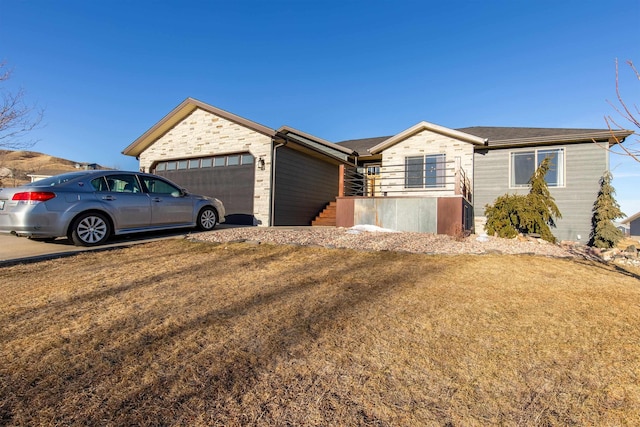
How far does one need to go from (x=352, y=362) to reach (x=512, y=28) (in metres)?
13.7

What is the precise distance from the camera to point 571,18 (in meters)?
8.77

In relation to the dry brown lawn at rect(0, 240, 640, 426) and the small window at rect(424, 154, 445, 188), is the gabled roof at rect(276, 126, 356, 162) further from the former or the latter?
the dry brown lawn at rect(0, 240, 640, 426)

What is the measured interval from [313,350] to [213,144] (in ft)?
36.1

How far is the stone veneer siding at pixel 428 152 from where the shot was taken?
439 inches

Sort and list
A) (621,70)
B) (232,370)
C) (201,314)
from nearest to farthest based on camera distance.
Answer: (232,370) → (201,314) → (621,70)

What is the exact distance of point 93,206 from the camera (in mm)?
5688

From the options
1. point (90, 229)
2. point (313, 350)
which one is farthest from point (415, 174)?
point (313, 350)

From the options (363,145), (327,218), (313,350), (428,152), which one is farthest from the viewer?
(363,145)

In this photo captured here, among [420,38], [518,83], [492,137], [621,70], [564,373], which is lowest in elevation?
[564,373]

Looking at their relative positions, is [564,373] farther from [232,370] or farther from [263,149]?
[263,149]

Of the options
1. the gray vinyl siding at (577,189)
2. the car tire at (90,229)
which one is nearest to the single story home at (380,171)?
the gray vinyl siding at (577,189)

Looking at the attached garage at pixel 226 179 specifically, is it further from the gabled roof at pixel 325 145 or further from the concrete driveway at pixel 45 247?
the concrete driveway at pixel 45 247

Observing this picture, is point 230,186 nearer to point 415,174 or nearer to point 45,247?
point 45,247

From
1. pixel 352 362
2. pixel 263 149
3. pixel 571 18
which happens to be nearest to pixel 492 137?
pixel 571 18
